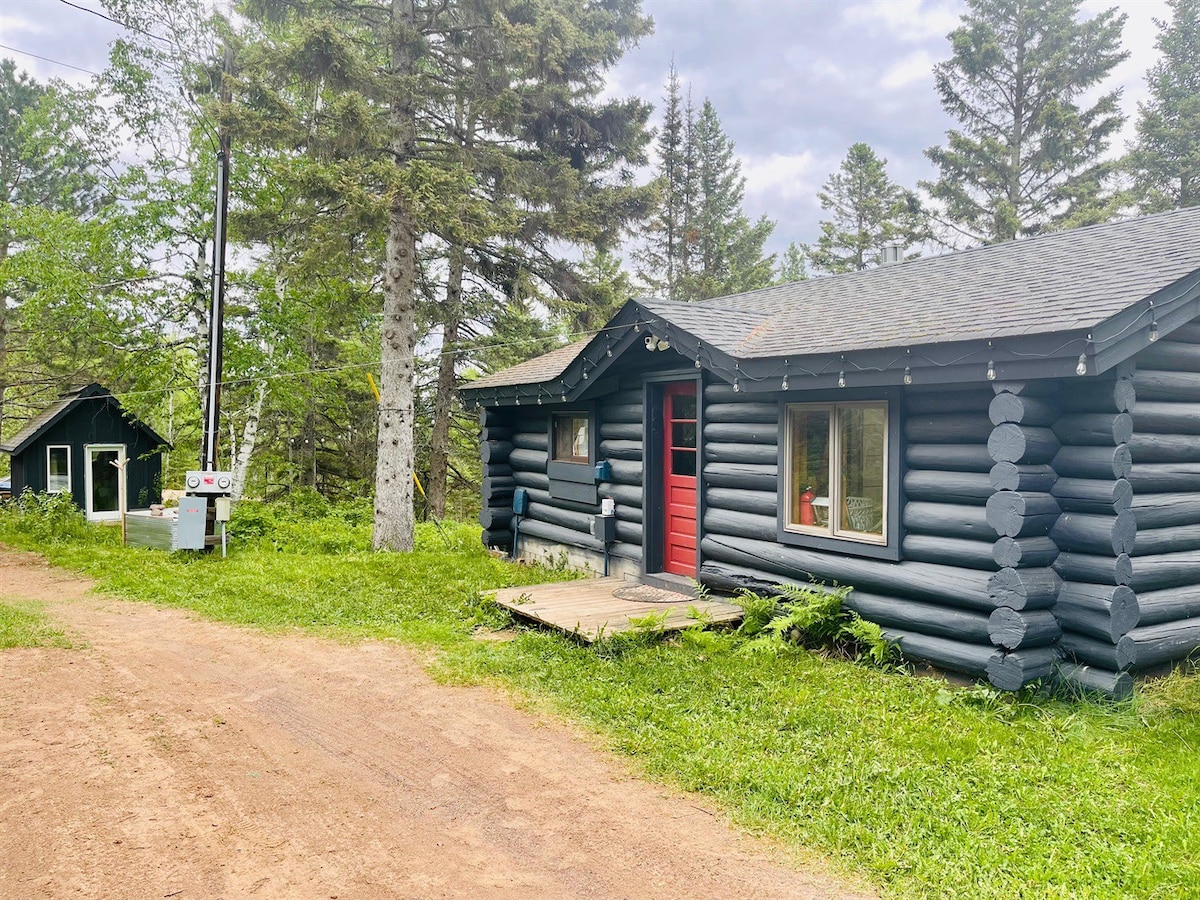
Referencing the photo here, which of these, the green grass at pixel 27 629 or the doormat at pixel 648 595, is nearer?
the green grass at pixel 27 629

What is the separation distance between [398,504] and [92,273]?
9500 millimetres

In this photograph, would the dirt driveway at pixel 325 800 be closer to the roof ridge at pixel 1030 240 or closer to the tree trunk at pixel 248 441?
the roof ridge at pixel 1030 240

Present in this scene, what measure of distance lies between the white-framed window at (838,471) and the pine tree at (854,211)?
1006 inches

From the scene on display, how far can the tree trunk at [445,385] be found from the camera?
61.7ft

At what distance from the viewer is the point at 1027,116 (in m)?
23.0

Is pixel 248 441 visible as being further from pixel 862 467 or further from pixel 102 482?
pixel 862 467

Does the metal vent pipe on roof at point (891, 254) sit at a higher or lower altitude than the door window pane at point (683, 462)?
higher

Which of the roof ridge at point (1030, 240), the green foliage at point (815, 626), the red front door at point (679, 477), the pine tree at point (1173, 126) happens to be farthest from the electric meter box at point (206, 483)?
the pine tree at point (1173, 126)

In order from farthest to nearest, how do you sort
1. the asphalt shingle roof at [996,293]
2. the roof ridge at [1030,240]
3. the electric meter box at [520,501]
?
1. the electric meter box at [520,501]
2. the roof ridge at [1030,240]
3. the asphalt shingle roof at [996,293]

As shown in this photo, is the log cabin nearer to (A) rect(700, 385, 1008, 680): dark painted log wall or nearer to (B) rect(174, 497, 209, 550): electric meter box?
(A) rect(700, 385, 1008, 680): dark painted log wall

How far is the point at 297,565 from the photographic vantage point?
1204 centimetres

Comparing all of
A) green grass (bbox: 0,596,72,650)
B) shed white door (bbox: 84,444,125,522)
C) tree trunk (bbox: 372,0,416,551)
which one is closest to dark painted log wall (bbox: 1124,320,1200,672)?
green grass (bbox: 0,596,72,650)

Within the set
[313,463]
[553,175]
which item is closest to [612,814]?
[553,175]

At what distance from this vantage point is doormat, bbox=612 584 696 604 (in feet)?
28.8
